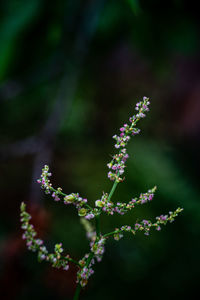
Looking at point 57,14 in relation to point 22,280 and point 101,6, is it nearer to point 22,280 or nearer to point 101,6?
point 101,6

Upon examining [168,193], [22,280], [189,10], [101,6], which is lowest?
[22,280]

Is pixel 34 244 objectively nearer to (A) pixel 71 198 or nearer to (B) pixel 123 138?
(A) pixel 71 198

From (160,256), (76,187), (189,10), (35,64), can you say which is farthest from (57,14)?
(76,187)

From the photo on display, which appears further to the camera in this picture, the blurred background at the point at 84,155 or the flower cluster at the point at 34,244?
the blurred background at the point at 84,155

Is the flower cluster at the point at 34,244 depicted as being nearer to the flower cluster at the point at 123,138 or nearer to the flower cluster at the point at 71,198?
the flower cluster at the point at 71,198

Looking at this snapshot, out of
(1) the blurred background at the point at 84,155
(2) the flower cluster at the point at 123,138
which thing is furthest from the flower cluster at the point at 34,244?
(1) the blurred background at the point at 84,155

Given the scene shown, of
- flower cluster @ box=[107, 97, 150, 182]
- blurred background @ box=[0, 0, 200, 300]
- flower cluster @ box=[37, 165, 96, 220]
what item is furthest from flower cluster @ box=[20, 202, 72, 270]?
blurred background @ box=[0, 0, 200, 300]

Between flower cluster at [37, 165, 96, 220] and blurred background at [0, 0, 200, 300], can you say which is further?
blurred background at [0, 0, 200, 300]

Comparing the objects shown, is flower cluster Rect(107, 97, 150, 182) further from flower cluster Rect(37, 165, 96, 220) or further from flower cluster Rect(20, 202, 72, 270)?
flower cluster Rect(20, 202, 72, 270)

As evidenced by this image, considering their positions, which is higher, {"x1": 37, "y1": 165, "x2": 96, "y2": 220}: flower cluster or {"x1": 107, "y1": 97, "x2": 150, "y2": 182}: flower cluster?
{"x1": 107, "y1": 97, "x2": 150, "y2": 182}: flower cluster
